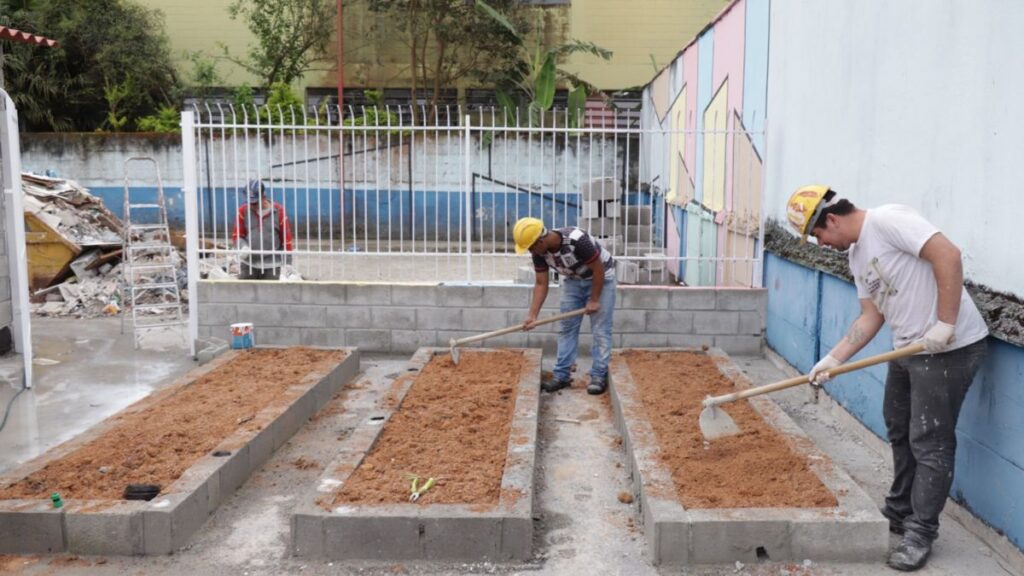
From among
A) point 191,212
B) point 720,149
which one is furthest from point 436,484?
point 720,149

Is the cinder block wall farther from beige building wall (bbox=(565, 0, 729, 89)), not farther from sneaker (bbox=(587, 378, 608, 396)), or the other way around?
beige building wall (bbox=(565, 0, 729, 89))

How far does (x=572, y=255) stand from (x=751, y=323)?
2.64 m

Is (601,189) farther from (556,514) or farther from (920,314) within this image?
(920,314)

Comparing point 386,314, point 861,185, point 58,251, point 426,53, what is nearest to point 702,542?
point 861,185

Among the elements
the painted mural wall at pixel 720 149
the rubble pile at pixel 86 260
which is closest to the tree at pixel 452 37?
the painted mural wall at pixel 720 149

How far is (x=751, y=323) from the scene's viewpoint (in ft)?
29.2

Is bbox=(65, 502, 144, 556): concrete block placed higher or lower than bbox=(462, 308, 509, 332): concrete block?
lower

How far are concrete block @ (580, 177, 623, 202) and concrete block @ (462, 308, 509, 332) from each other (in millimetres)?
2164

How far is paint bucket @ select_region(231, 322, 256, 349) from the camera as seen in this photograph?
8508 millimetres

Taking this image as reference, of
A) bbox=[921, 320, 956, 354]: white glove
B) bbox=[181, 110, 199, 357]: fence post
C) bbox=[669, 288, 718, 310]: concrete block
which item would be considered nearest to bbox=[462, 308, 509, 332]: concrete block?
bbox=[669, 288, 718, 310]: concrete block

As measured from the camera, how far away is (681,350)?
8.38 m

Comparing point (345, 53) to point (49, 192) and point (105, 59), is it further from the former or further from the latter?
point (49, 192)

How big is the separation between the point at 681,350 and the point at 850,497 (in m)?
3.87

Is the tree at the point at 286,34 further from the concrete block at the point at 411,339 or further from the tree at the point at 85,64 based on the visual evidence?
the concrete block at the point at 411,339
